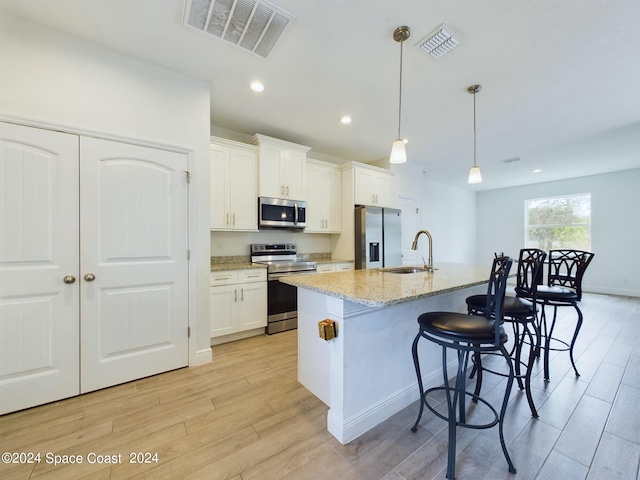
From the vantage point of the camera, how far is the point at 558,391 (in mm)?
2012

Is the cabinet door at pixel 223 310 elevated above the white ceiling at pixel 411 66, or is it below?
below

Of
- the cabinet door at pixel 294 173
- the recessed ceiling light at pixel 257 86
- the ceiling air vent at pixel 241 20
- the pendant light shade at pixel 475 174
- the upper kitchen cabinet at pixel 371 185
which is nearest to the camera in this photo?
the ceiling air vent at pixel 241 20

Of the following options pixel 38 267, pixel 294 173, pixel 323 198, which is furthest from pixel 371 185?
pixel 38 267

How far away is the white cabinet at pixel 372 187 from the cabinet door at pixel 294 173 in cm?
91

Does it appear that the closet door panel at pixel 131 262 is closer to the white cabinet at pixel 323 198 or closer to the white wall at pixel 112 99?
the white wall at pixel 112 99

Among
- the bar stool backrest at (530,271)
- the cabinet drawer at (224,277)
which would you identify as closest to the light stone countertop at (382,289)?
the bar stool backrest at (530,271)

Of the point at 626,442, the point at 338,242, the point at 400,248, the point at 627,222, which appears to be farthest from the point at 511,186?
the point at 626,442

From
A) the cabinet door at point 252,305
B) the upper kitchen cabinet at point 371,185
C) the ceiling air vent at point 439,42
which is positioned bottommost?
the cabinet door at point 252,305

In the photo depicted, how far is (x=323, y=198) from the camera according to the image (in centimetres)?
418

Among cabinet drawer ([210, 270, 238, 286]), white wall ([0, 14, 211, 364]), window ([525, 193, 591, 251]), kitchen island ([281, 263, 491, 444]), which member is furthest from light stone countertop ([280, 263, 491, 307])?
window ([525, 193, 591, 251])

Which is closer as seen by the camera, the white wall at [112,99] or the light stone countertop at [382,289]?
the light stone countertop at [382,289]

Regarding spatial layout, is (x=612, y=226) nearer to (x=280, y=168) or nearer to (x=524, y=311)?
(x=524, y=311)

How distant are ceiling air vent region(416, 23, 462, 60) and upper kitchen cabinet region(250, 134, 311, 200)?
2.01m

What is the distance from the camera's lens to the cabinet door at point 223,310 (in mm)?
→ 2871
